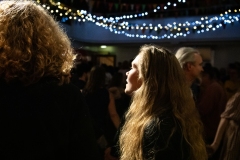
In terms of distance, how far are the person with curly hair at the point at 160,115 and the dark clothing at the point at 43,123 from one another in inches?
18.1

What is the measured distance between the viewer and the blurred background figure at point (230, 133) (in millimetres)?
3322

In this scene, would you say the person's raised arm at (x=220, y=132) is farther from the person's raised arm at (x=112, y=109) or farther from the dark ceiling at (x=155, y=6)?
the dark ceiling at (x=155, y=6)

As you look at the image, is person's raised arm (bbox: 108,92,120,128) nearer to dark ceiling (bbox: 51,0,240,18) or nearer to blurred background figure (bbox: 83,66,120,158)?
blurred background figure (bbox: 83,66,120,158)

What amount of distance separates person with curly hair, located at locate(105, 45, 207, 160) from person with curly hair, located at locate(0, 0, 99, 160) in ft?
1.45

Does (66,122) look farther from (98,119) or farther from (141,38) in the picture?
(141,38)

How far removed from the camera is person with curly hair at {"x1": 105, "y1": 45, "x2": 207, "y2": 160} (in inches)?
66.2

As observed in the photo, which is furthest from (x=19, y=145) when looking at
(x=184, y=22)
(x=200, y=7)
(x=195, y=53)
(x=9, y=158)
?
(x=184, y=22)

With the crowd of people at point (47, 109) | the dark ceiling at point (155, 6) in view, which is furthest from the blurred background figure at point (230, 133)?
the dark ceiling at point (155, 6)

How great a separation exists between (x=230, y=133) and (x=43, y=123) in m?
2.53

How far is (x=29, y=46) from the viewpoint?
1269 mm

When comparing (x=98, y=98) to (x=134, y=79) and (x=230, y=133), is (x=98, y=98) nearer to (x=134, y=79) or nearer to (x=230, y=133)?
(x=230, y=133)

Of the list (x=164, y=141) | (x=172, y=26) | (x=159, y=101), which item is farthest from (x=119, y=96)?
(x=172, y=26)

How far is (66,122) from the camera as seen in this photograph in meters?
1.28

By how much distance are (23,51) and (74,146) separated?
0.37 meters
